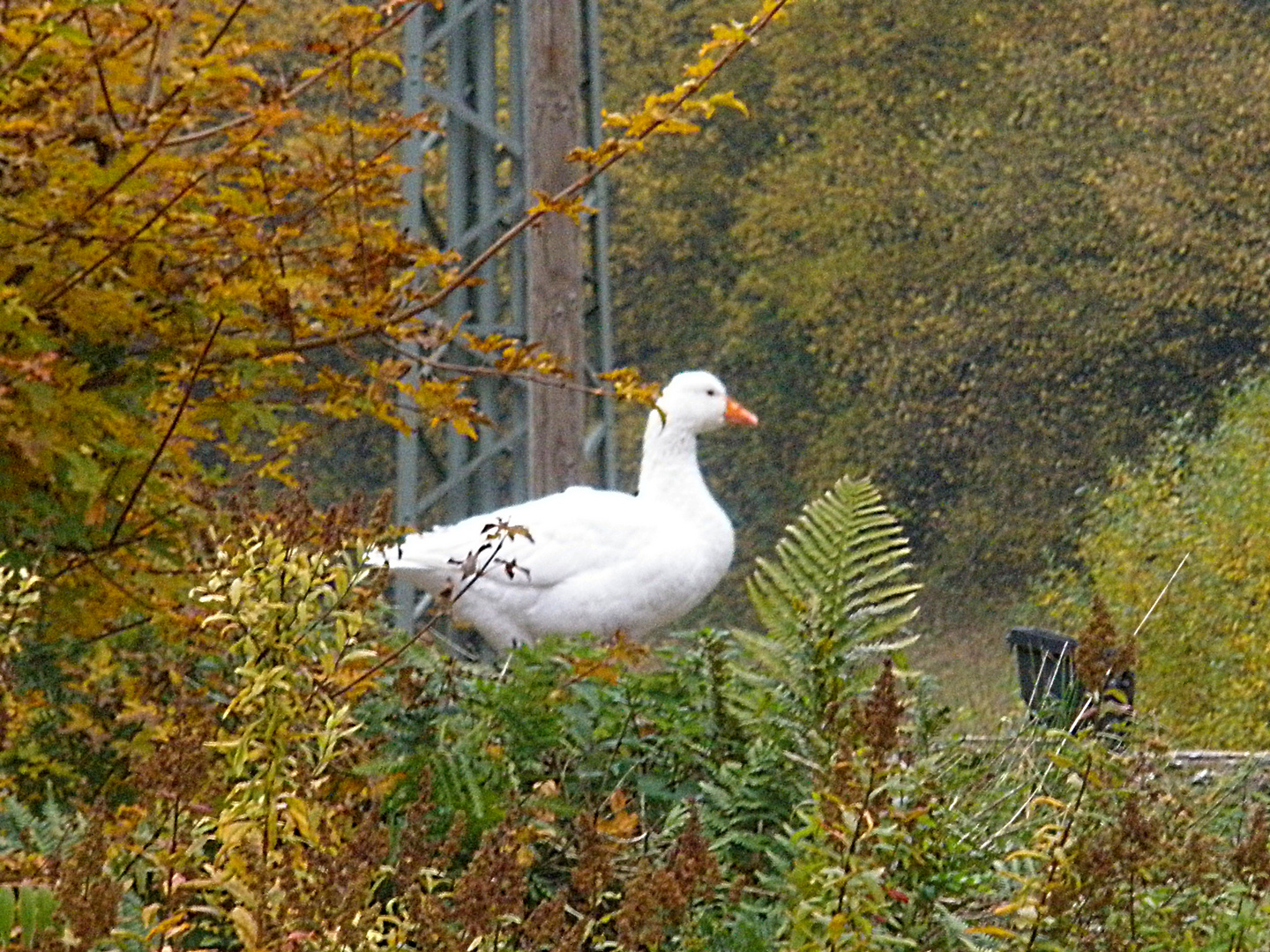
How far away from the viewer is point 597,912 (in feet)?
7.20

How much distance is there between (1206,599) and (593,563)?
4.30 metres

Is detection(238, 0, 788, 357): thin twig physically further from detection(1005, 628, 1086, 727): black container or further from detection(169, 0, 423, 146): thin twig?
detection(1005, 628, 1086, 727): black container

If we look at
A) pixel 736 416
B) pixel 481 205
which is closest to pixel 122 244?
pixel 736 416

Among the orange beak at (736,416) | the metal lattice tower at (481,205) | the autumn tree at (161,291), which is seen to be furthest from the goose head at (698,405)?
the autumn tree at (161,291)

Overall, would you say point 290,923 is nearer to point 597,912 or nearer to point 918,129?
point 597,912

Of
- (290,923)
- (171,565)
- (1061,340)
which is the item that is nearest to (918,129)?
(1061,340)

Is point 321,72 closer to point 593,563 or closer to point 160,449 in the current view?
point 160,449

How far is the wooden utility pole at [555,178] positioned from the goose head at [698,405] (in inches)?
44.2

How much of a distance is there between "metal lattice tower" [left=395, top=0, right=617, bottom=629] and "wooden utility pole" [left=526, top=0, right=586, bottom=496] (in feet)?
0.50

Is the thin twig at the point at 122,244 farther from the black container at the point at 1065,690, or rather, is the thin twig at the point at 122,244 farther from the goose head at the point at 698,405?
the goose head at the point at 698,405

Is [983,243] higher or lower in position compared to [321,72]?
higher

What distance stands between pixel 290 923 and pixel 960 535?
40.6 ft

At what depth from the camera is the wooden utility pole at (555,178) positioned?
246 inches

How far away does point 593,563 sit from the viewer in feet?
14.8
